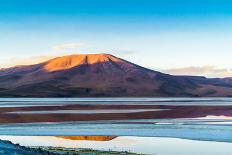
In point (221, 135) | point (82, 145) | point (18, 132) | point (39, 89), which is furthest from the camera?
point (39, 89)

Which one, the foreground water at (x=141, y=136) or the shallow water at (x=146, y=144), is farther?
the foreground water at (x=141, y=136)

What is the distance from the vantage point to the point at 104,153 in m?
22.3

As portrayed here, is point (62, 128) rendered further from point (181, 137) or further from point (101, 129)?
point (181, 137)

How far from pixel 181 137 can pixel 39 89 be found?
554ft

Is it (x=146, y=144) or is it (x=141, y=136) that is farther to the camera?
(x=141, y=136)

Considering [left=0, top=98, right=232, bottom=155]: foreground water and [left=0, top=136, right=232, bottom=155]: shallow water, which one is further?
[left=0, top=98, right=232, bottom=155]: foreground water

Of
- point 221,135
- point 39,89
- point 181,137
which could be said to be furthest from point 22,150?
point 39,89

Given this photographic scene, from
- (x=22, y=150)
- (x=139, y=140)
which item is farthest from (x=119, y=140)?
(x=22, y=150)

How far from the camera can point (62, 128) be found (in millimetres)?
36594

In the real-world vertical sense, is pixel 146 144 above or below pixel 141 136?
below

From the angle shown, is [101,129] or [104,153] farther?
[101,129]

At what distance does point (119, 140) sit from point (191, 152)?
623 cm

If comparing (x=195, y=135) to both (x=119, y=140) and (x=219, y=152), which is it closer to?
(x=119, y=140)

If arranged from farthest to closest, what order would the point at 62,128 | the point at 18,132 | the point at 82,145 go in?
1. the point at 62,128
2. the point at 18,132
3. the point at 82,145
